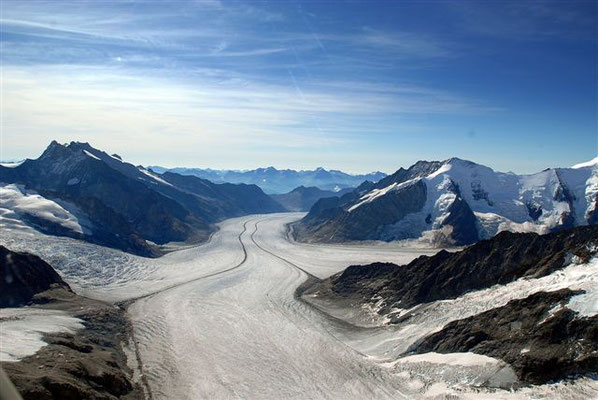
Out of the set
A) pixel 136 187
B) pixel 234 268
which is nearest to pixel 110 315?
pixel 234 268

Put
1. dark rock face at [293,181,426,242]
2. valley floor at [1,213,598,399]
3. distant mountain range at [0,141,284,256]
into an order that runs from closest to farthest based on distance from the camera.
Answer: valley floor at [1,213,598,399] → distant mountain range at [0,141,284,256] → dark rock face at [293,181,426,242]

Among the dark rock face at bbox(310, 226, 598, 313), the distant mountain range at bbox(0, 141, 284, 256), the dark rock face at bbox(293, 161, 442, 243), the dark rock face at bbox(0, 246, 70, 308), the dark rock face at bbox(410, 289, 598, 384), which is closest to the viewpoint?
the dark rock face at bbox(410, 289, 598, 384)

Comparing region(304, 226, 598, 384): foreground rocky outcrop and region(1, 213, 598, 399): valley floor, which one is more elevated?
region(304, 226, 598, 384): foreground rocky outcrop

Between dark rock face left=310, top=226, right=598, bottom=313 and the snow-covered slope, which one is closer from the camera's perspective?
dark rock face left=310, top=226, right=598, bottom=313

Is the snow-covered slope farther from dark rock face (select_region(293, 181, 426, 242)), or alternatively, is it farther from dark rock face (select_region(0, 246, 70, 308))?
dark rock face (select_region(293, 181, 426, 242))

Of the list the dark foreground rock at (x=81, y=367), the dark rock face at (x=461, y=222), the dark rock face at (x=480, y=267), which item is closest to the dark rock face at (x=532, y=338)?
the dark rock face at (x=480, y=267)

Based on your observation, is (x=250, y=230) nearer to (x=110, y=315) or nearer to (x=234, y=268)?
(x=234, y=268)

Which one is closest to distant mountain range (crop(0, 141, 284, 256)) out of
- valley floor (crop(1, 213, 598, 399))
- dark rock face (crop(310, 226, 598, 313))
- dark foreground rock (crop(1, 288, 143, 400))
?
valley floor (crop(1, 213, 598, 399))
